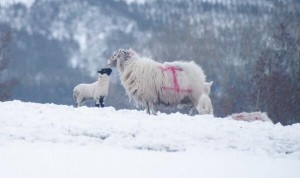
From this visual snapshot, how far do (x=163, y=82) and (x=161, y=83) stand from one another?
7 cm

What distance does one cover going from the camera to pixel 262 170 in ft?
34.4

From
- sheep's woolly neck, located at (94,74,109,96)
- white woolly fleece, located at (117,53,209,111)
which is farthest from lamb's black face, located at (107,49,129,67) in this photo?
sheep's woolly neck, located at (94,74,109,96)

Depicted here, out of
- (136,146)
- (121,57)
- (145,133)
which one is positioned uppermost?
(121,57)

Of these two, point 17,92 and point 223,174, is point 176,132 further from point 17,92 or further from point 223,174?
point 17,92

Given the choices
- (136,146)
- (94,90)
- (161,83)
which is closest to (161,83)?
(161,83)

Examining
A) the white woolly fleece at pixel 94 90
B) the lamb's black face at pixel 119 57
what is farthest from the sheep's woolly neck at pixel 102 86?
the lamb's black face at pixel 119 57

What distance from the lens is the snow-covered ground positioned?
32.9 ft

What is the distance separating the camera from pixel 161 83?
17.7 metres

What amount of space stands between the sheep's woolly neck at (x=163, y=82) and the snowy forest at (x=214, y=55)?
67.6 ft

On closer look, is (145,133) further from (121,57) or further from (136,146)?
(121,57)

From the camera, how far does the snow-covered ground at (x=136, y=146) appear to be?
395 inches

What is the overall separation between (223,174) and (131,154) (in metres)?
2.06

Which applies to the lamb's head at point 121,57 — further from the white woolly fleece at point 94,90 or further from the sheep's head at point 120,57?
the white woolly fleece at point 94,90

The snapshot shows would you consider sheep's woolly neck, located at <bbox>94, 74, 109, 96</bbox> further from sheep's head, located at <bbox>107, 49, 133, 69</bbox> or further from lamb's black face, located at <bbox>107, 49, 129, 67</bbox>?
sheep's head, located at <bbox>107, 49, 133, 69</bbox>
